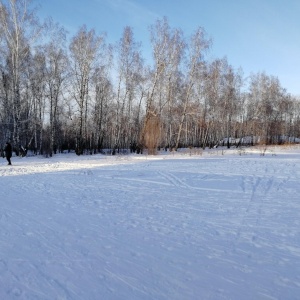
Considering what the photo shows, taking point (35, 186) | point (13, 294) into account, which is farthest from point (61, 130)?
point (13, 294)

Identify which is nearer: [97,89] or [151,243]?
[151,243]

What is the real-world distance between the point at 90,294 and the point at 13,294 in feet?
2.97

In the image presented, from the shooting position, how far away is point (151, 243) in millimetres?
4918

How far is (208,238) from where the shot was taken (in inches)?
202

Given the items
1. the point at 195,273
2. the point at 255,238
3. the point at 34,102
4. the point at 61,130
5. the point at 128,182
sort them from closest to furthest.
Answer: the point at 195,273 → the point at 255,238 → the point at 128,182 → the point at 34,102 → the point at 61,130

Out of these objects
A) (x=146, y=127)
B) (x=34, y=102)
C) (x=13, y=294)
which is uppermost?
(x=34, y=102)

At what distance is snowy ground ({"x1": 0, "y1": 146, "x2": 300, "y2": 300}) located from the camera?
349 cm

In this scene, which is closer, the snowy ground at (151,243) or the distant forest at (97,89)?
the snowy ground at (151,243)

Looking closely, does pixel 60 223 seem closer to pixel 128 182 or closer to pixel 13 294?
pixel 13 294

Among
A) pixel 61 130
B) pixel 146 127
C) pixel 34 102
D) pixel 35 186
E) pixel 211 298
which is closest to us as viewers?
pixel 211 298

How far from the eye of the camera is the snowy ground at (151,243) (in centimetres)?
349

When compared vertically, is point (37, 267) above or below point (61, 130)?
below

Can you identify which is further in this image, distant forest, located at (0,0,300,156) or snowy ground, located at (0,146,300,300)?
distant forest, located at (0,0,300,156)

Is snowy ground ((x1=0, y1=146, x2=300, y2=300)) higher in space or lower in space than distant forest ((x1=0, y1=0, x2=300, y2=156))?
lower
